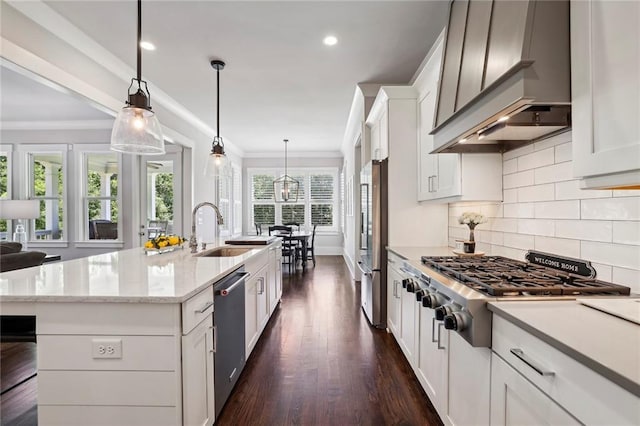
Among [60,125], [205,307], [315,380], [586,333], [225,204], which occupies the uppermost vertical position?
[60,125]

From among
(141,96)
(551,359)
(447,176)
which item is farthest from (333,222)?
(551,359)

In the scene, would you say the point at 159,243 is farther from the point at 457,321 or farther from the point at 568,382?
the point at 568,382

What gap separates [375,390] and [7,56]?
3.53 meters

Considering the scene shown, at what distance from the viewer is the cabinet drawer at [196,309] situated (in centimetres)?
133

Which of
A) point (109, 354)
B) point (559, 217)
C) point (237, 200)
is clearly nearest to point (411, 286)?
point (559, 217)

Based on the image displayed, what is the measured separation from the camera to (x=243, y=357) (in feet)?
7.43

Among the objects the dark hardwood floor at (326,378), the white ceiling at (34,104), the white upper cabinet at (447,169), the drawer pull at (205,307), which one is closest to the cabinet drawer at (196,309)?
the drawer pull at (205,307)

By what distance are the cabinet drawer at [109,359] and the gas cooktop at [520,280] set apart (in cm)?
134

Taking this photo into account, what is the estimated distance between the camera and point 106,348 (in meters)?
1.29

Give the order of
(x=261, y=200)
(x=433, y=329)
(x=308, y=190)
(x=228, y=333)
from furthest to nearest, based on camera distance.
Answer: (x=261, y=200) → (x=308, y=190) → (x=228, y=333) → (x=433, y=329)

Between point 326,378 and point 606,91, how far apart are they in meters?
2.19

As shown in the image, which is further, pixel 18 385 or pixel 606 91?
pixel 18 385

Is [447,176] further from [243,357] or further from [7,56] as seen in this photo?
[7,56]

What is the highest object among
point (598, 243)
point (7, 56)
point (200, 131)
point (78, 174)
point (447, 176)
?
point (200, 131)
